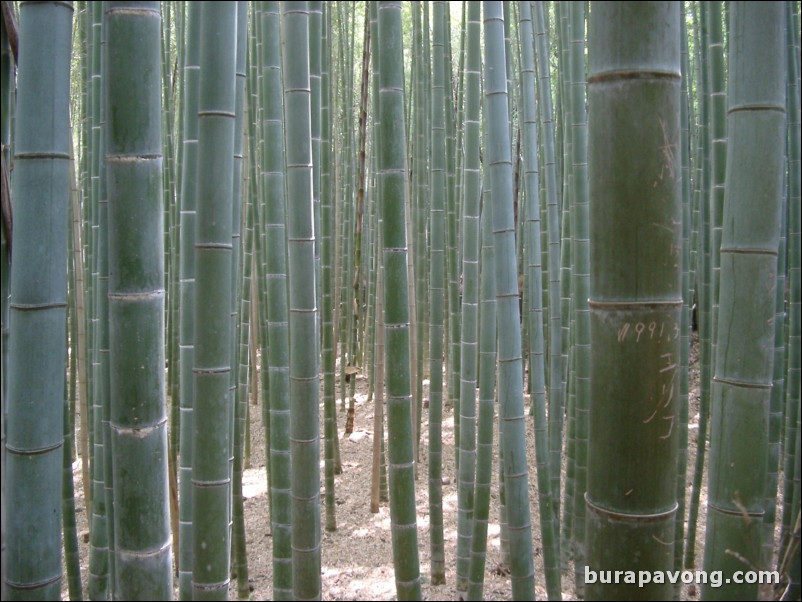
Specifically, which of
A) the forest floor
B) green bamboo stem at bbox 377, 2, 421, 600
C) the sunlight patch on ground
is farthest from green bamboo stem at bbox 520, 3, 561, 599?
the sunlight patch on ground

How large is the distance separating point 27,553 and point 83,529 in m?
2.92

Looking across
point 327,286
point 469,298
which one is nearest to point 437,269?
point 469,298

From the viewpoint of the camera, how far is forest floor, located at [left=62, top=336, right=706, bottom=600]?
9.93ft

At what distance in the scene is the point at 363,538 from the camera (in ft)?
11.7

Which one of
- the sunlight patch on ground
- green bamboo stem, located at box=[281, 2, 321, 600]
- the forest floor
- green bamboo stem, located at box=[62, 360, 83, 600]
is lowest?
the forest floor

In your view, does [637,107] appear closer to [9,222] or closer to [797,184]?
[9,222]

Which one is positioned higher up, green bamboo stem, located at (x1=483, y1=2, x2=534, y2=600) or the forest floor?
green bamboo stem, located at (x1=483, y1=2, x2=534, y2=600)

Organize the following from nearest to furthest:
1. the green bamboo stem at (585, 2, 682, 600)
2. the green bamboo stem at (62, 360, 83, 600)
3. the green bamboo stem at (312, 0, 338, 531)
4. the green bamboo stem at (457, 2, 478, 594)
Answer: the green bamboo stem at (585, 2, 682, 600), the green bamboo stem at (62, 360, 83, 600), the green bamboo stem at (457, 2, 478, 594), the green bamboo stem at (312, 0, 338, 531)

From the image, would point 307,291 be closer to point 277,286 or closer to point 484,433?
point 277,286

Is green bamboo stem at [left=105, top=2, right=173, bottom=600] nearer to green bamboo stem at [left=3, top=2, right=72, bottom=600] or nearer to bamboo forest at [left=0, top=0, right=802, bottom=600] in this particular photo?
bamboo forest at [left=0, top=0, right=802, bottom=600]

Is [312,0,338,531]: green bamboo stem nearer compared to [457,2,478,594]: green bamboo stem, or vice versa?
[457,2,478,594]: green bamboo stem

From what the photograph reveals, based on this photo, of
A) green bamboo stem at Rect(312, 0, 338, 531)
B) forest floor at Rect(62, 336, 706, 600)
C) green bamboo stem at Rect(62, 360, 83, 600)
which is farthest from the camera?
green bamboo stem at Rect(312, 0, 338, 531)

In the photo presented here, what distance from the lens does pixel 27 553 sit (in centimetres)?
110

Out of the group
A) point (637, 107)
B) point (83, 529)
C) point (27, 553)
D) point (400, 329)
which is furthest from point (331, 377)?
point (637, 107)
